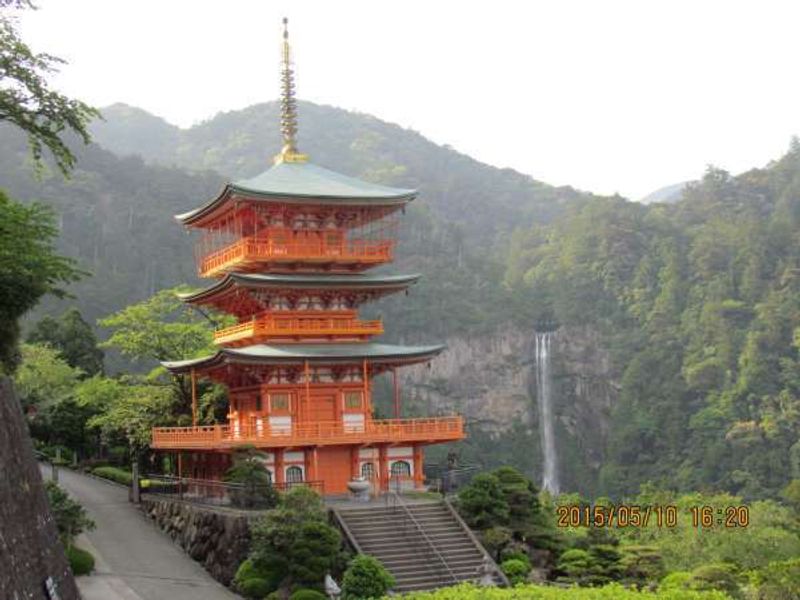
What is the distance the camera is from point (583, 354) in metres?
98.6

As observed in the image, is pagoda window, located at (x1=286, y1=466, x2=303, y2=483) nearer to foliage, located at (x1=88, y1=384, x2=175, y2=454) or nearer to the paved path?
the paved path

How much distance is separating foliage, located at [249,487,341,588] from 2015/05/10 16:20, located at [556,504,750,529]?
39.4 ft

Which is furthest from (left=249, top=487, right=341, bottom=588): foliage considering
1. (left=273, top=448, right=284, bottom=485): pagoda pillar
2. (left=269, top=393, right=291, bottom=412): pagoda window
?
(left=269, top=393, right=291, bottom=412): pagoda window

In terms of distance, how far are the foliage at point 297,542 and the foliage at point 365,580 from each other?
3.09 feet

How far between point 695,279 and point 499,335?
18539 millimetres

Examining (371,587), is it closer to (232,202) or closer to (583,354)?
(232,202)

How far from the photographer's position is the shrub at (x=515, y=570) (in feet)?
85.7

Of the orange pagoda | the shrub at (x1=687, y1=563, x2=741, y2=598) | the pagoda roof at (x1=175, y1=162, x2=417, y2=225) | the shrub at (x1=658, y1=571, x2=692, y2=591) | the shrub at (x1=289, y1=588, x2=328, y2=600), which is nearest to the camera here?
the shrub at (x1=289, y1=588, x2=328, y2=600)

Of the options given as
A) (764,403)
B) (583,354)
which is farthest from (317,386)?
(583,354)

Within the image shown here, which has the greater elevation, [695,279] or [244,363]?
[695,279]

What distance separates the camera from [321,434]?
30.8 meters

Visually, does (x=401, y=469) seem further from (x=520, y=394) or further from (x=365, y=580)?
(x=520, y=394)

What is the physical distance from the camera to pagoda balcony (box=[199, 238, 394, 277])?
3244 centimetres

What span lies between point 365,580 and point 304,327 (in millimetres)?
10969
